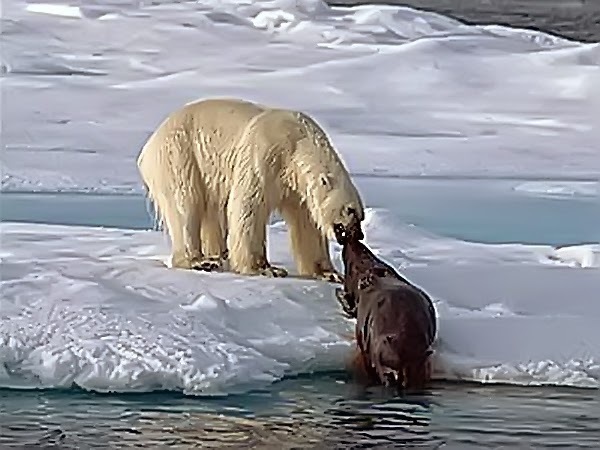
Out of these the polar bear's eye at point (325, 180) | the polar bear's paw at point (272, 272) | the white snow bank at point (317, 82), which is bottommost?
the white snow bank at point (317, 82)

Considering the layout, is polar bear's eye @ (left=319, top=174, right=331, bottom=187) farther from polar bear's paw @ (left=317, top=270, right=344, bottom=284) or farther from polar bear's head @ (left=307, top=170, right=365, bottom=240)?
polar bear's paw @ (left=317, top=270, right=344, bottom=284)

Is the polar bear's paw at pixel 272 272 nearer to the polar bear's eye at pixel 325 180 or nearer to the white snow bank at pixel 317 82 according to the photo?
the polar bear's eye at pixel 325 180

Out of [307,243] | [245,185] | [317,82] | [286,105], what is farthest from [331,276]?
[317,82]

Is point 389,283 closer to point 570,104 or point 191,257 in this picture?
point 191,257

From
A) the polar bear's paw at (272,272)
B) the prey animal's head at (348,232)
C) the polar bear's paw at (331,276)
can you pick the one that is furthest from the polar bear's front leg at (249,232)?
the prey animal's head at (348,232)

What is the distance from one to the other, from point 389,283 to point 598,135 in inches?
218

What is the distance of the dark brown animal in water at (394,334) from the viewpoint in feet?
11.2

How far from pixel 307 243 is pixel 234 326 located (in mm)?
661

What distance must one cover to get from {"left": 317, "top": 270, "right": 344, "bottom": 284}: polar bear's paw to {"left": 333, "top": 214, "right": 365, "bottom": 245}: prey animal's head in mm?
171

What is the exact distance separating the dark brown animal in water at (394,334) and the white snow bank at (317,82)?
4.43 metres

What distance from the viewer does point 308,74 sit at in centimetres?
973

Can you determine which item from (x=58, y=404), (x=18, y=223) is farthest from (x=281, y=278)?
(x=18, y=223)

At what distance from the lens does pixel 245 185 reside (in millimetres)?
4105

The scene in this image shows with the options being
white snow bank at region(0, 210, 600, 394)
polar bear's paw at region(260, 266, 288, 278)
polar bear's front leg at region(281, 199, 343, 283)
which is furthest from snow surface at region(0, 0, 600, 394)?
polar bear's front leg at region(281, 199, 343, 283)
